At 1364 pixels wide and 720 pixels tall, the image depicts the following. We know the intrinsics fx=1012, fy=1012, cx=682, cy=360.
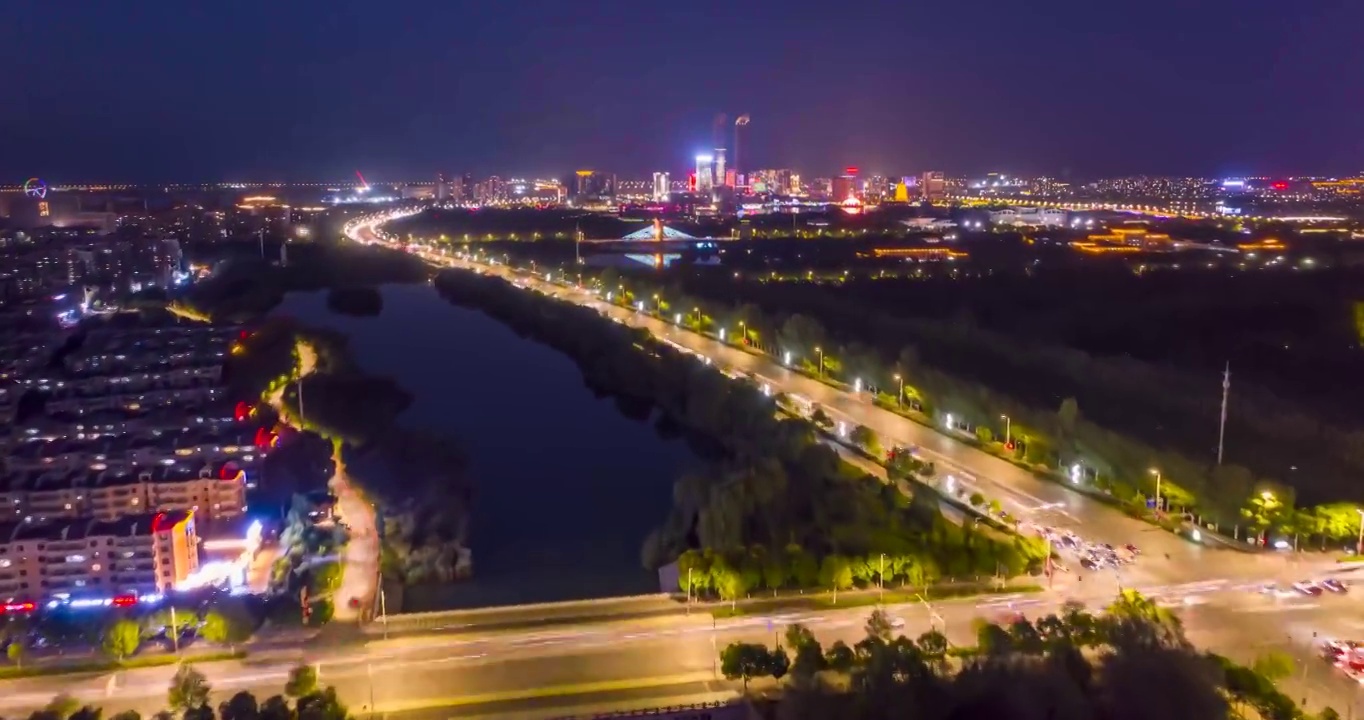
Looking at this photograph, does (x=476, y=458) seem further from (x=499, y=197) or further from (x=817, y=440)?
(x=499, y=197)

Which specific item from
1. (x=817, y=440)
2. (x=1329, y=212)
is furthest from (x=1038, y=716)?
(x=1329, y=212)

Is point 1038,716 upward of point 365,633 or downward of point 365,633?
upward

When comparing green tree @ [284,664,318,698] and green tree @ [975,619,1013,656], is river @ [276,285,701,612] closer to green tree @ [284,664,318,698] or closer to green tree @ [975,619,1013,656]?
green tree @ [284,664,318,698]

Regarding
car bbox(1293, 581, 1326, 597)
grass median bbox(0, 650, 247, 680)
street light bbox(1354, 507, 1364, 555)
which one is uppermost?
street light bbox(1354, 507, 1364, 555)

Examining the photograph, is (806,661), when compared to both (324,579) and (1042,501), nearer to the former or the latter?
(324,579)

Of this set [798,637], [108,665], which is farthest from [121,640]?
[798,637]

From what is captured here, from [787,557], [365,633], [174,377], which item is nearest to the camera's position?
[365,633]

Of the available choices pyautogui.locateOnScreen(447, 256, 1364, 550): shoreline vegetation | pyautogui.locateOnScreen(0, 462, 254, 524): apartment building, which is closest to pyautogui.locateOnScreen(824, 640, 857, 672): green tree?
pyautogui.locateOnScreen(447, 256, 1364, 550): shoreline vegetation

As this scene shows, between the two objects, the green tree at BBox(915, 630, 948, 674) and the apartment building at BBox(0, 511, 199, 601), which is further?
Result: the apartment building at BBox(0, 511, 199, 601)
